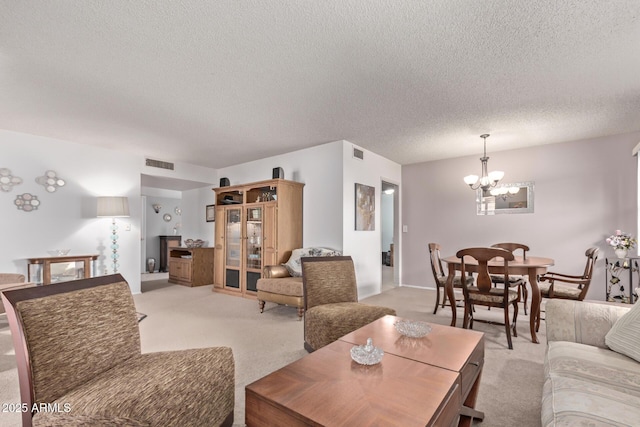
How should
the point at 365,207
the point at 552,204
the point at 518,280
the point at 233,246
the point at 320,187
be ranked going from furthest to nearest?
the point at 233,246
the point at 365,207
the point at 320,187
the point at 552,204
the point at 518,280

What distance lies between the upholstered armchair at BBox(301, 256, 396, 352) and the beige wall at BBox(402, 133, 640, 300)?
128 inches

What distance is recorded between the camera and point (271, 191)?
5043mm

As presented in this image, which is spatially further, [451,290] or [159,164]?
[159,164]

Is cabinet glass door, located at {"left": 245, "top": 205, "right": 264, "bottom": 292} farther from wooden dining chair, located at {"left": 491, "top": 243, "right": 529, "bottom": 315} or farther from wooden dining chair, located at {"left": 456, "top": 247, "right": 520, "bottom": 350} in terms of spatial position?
wooden dining chair, located at {"left": 491, "top": 243, "right": 529, "bottom": 315}

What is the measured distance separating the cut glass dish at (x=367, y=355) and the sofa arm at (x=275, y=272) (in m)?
2.82

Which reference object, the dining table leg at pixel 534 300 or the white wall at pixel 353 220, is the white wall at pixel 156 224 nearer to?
the white wall at pixel 353 220

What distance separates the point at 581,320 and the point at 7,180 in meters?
6.42

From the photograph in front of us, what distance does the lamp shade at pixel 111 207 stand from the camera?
4.68m

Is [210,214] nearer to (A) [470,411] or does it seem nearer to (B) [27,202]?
(B) [27,202]

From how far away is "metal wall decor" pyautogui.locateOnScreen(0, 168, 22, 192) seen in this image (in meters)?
4.04

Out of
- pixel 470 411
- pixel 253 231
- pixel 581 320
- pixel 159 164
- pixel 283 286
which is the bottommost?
pixel 470 411

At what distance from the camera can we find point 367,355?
4.79 feet

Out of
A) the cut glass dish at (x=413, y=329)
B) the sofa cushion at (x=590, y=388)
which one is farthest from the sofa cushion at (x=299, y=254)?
the sofa cushion at (x=590, y=388)

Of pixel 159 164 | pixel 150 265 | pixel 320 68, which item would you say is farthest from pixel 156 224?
pixel 320 68
